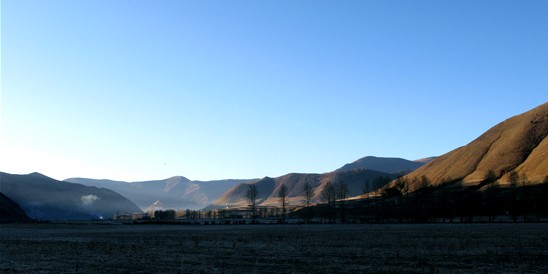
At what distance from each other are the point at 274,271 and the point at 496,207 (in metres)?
188

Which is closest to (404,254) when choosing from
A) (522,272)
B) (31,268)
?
(522,272)

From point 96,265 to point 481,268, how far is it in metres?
25.4

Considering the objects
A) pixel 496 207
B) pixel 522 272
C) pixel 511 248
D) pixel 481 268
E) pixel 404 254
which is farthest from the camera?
pixel 496 207

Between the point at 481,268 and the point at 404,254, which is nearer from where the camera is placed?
the point at 481,268

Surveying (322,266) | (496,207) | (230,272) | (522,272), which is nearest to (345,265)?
(322,266)

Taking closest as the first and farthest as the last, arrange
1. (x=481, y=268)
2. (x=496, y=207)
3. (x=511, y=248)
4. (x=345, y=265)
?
(x=481, y=268), (x=345, y=265), (x=511, y=248), (x=496, y=207)

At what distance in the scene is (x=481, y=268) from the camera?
31922mm

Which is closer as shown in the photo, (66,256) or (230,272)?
(230,272)

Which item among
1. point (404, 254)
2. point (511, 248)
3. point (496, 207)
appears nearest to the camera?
point (404, 254)

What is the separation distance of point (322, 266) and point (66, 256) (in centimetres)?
2264

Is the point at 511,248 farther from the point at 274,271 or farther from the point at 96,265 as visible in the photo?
the point at 96,265

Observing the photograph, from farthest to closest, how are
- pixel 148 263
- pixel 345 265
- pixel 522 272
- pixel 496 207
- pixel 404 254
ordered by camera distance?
1. pixel 496 207
2. pixel 404 254
3. pixel 148 263
4. pixel 345 265
5. pixel 522 272

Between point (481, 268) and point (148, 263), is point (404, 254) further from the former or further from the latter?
point (148, 263)

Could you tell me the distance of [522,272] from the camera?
29.6m
